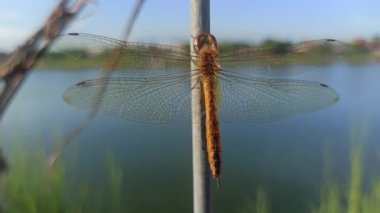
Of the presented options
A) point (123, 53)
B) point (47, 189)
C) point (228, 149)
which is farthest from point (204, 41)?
point (228, 149)

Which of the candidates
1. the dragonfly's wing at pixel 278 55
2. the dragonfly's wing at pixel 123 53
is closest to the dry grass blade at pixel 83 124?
the dragonfly's wing at pixel 123 53

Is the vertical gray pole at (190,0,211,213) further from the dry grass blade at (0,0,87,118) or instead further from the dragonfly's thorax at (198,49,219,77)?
the dry grass blade at (0,0,87,118)

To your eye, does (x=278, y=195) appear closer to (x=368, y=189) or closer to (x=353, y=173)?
(x=368, y=189)

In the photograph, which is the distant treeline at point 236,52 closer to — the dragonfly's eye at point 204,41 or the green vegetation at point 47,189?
the dragonfly's eye at point 204,41

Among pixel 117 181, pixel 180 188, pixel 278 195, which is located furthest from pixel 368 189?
pixel 117 181

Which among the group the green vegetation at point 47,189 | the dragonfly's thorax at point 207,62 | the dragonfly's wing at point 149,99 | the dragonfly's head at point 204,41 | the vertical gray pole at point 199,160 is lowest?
the green vegetation at point 47,189

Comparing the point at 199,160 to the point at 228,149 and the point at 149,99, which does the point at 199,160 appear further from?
the point at 228,149

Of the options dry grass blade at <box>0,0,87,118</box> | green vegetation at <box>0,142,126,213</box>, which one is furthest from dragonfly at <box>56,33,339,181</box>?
green vegetation at <box>0,142,126,213</box>
